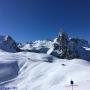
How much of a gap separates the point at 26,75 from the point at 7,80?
143 inches

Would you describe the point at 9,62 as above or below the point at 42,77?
above

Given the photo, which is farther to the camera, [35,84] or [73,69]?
[73,69]

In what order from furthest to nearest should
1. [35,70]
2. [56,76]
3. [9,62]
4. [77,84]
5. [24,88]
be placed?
[9,62] < [35,70] < [56,76] < [24,88] < [77,84]

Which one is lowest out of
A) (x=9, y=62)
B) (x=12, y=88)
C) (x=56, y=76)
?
(x=12, y=88)

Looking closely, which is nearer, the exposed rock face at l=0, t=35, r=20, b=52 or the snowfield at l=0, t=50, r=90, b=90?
the snowfield at l=0, t=50, r=90, b=90

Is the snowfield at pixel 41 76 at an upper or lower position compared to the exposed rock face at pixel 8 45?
lower

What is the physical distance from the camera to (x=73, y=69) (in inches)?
1340

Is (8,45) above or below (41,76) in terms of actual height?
above

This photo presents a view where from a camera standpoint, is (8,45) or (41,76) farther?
(8,45)

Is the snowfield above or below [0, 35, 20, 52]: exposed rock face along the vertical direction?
below

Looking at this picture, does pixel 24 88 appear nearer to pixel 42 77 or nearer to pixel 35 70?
pixel 42 77

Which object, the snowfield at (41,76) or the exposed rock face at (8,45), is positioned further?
the exposed rock face at (8,45)

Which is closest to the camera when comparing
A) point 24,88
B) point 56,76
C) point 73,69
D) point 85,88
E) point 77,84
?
point 85,88

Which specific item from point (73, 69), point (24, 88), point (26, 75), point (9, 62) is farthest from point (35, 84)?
point (9, 62)
